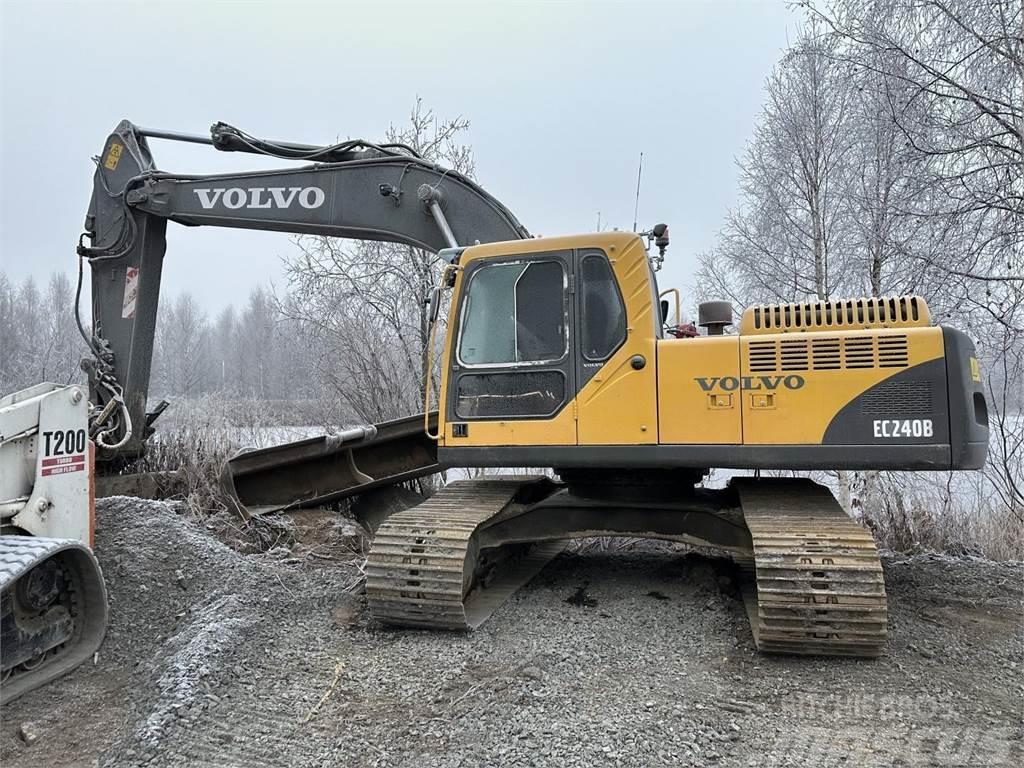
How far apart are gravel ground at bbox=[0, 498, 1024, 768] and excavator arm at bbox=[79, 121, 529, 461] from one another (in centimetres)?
164

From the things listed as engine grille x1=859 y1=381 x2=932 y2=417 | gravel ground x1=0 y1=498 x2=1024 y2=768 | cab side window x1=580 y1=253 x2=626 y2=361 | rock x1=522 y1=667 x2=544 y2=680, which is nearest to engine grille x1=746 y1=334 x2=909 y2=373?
engine grille x1=859 y1=381 x2=932 y2=417

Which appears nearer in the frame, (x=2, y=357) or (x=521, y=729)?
(x=521, y=729)

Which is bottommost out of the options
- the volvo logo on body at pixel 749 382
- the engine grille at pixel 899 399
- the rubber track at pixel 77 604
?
the rubber track at pixel 77 604

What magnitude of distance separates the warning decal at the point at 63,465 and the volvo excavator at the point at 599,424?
0.04 meters

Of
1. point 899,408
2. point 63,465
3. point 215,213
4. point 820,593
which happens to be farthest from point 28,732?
point 899,408

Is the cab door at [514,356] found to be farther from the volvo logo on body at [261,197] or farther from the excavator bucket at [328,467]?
the excavator bucket at [328,467]

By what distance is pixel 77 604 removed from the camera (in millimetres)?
3580

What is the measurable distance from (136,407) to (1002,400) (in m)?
9.78

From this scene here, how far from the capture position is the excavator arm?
5523mm

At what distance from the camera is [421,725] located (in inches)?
116

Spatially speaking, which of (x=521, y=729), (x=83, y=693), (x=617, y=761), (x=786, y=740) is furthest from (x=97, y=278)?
(x=786, y=740)

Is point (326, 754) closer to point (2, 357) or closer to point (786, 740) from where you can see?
point (786, 740)

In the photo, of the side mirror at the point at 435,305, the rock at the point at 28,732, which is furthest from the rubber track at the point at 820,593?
the rock at the point at 28,732

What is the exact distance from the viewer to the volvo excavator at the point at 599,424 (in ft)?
11.6
